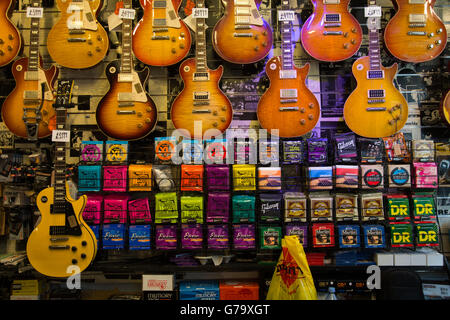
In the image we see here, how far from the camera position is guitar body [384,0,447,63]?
9.18 ft

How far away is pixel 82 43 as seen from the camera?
2.85 m

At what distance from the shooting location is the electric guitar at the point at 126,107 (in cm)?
279

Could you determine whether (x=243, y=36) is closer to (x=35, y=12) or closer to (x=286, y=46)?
(x=286, y=46)

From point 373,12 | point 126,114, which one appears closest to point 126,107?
point 126,114

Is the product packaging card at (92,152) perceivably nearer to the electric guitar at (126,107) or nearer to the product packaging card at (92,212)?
the electric guitar at (126,107)

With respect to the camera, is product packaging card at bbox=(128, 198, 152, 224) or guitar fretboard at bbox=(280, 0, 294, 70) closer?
product packaging card at bbox=(128, 198, 152, 224)

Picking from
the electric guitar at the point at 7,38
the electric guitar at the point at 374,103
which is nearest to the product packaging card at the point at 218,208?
the electric guitar at the point at 374,103

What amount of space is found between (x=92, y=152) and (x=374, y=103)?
233 centimetres

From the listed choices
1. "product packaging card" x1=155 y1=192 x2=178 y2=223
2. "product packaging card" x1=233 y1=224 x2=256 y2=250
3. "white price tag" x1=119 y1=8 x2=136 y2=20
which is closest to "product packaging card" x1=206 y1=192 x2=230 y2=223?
"product packaging card" x1=233 y1=224 x2=256 y2=250

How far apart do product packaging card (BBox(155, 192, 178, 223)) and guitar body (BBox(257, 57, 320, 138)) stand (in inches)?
37.7

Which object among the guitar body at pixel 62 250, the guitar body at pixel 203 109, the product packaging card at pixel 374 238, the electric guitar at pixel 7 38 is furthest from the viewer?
the electric guitar at pixel 7 38

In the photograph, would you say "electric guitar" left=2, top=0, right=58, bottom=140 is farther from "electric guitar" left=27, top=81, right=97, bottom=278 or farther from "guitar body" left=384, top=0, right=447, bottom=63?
"guitar body" left=384, top=0, right=447, bottom=63

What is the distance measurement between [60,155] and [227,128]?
1361 mm

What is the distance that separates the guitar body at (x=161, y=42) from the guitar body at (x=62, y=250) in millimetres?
1271
